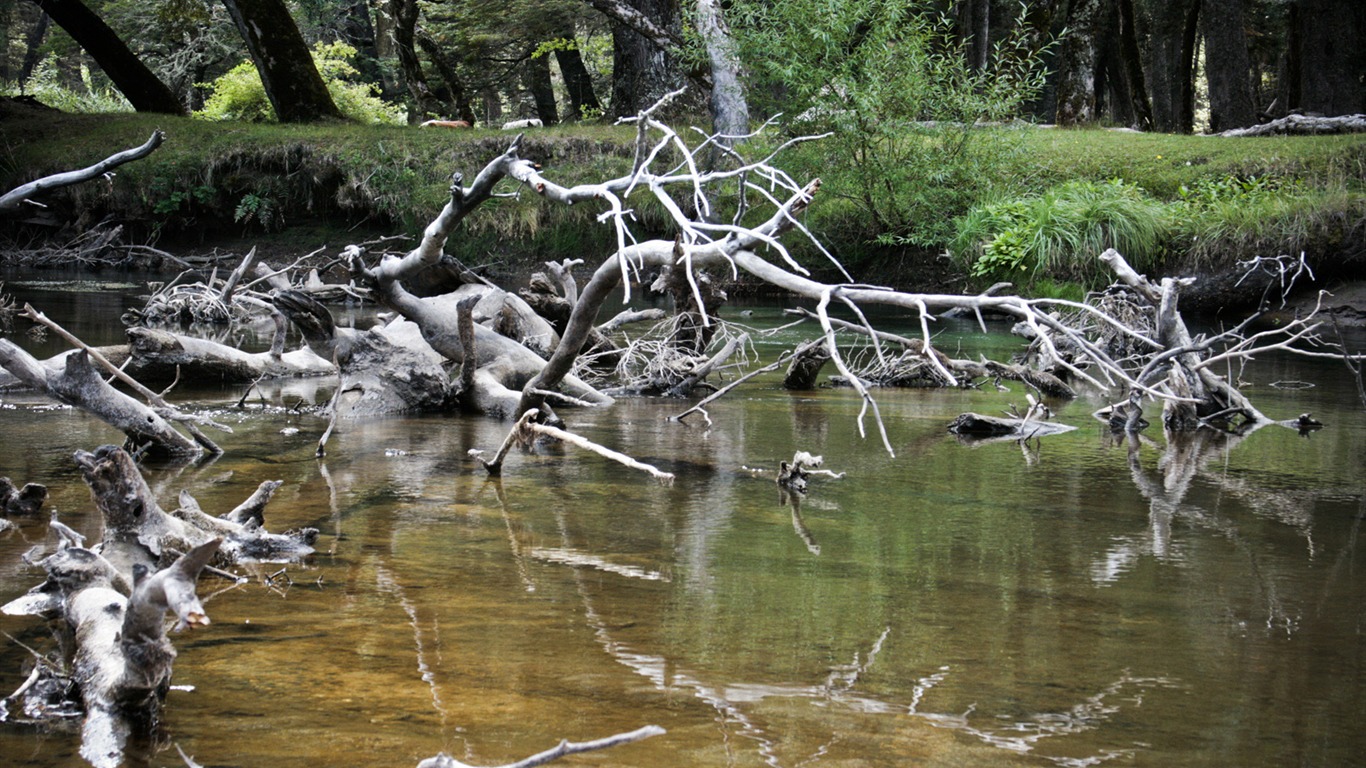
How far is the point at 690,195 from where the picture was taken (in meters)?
16.3

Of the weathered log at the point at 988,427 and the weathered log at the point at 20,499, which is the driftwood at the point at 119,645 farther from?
the weathered log at the point at 988,427

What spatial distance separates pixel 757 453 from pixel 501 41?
Answer: 22279 mm

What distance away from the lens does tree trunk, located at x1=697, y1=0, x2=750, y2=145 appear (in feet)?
51.8

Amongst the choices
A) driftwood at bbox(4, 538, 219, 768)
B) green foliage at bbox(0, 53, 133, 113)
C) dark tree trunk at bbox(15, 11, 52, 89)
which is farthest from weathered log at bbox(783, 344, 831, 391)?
dark tree trunk at bbox(15, 11, 52, 89)

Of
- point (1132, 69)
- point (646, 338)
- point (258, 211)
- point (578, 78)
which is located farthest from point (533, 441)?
point (578, 78)

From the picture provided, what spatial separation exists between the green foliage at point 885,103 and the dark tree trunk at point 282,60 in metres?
8.99

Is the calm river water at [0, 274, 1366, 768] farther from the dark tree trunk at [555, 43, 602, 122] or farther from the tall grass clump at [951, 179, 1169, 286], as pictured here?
the dark tree trunk at [555, 43, 602, 122]

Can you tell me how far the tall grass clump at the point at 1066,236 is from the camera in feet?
45.7

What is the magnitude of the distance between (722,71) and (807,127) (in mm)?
1455

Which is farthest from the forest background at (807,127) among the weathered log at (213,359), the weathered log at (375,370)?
the weathered log at (213,359)

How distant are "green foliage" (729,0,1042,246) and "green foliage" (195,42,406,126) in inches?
465

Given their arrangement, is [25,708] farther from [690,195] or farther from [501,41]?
[501,41]

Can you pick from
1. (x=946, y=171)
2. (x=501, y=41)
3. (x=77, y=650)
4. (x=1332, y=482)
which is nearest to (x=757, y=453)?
(x=1332, y=482)

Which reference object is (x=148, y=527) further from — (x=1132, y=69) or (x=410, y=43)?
(x=1132, y=69)
